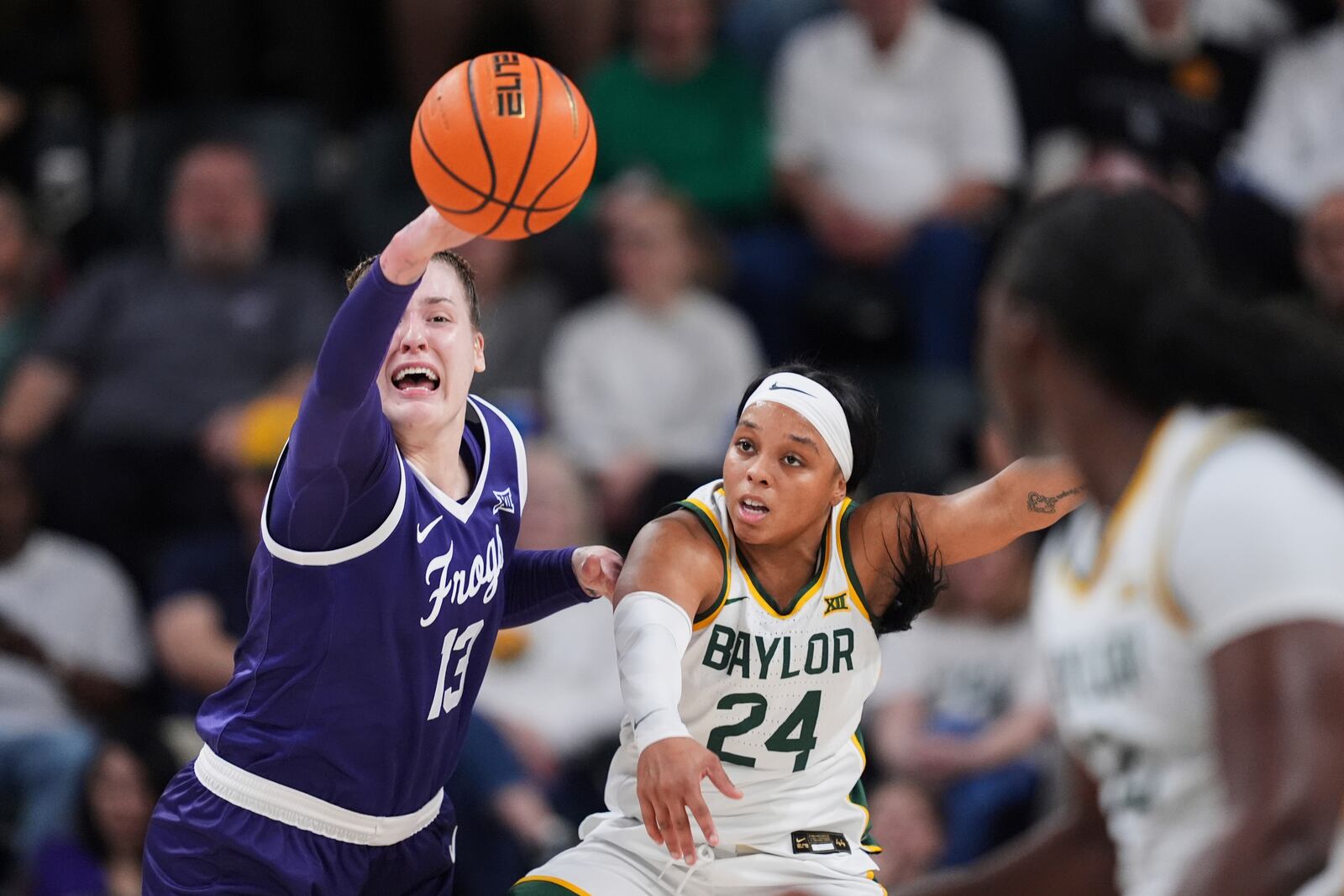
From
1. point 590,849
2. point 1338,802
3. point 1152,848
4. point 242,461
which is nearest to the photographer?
point 1338,802

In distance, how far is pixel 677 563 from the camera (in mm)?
3854

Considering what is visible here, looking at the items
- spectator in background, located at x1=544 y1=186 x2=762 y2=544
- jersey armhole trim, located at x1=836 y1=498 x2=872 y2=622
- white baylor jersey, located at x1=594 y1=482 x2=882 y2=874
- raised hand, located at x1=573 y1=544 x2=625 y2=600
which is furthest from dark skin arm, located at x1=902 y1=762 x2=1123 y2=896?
spectator in background, located at x1=544 y1=186 x2=762 y2=544

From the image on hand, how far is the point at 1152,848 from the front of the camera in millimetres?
2889

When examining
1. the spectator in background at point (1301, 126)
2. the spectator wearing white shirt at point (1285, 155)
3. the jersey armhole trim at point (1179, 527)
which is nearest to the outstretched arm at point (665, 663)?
the jersey armhole trim at point (1179, 527)

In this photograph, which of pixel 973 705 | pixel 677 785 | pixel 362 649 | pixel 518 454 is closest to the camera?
pixel 677 785

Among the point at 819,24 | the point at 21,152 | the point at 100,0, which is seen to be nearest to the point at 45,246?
the point at 21,152

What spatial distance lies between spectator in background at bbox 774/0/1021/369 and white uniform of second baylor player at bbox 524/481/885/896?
468 cm

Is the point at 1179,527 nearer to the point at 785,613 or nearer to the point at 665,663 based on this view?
the point at 665,663

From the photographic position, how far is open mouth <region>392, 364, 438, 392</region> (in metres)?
3.88

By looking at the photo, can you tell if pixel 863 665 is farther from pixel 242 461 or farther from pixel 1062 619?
pixel 242 461

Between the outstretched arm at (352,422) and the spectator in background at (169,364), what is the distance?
469 cm

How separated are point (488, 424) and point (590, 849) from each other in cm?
105

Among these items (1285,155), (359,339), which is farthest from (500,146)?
(1285,155)

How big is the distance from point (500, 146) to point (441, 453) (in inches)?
30.6
